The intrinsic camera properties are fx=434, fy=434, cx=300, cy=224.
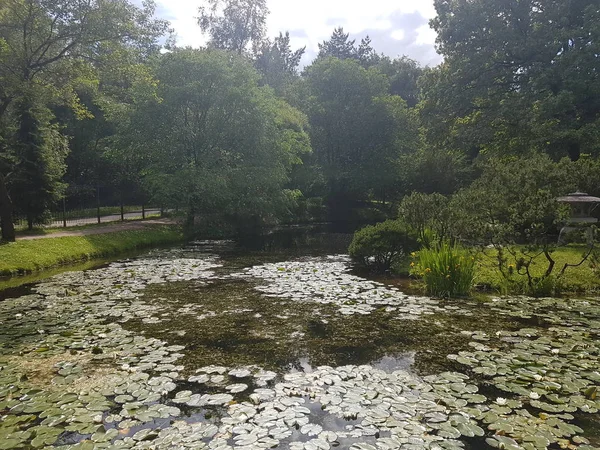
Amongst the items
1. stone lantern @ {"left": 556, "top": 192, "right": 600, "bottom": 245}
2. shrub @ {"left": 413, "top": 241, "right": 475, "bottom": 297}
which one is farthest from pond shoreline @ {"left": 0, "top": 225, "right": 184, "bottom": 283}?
stone lantern @ {"left": 556, "top": 192, "right": 600, "bottom": 245}

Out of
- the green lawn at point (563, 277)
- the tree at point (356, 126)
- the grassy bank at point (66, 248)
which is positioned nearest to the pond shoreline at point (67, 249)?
the grassy bank at point (66, 248)

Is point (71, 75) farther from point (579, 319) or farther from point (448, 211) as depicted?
point (579, 319)

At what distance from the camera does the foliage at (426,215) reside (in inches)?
490

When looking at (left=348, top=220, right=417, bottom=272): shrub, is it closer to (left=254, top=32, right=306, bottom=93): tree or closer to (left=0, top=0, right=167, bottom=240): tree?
(left=0, top=0, right=167, bottom=240): tree

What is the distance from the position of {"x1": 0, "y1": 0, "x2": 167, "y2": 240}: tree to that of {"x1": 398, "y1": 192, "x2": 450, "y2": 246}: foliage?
12.2 meters

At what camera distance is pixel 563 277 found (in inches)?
397

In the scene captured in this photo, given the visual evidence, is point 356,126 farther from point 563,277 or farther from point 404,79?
point 563,277

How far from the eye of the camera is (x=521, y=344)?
652 cm

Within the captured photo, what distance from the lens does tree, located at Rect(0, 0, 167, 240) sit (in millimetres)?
14773

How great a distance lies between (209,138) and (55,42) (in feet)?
31.5

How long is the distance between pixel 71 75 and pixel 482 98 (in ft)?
65.0

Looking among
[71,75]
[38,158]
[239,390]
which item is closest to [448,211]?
[239,390]

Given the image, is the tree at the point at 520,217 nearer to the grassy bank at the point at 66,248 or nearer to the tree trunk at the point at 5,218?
the grassy bank at the point at 66,248

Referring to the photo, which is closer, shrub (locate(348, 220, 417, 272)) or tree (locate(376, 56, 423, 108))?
shrub (locate(348, 220, 417, 272))
